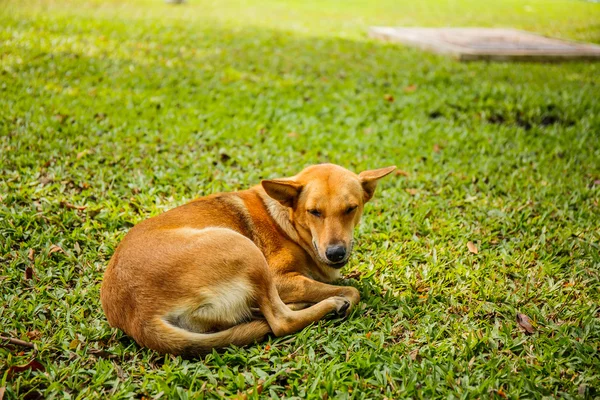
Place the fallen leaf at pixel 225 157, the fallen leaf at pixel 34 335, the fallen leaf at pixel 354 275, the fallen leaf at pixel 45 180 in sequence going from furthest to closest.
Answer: the fallen leaf at pixel 225 157, the fallen leaf at pixel 45 180, the fallen leaf at pixel 354 275, the fallen leaf at pixel 34 335

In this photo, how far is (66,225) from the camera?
5180mm

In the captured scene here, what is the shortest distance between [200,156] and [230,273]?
3488 millimetres

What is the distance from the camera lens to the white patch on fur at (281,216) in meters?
4.39

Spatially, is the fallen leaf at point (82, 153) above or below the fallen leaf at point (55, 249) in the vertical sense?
above

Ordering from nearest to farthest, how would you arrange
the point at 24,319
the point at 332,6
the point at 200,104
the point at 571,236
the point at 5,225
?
the point at 24,319 → the point at 5,225 → the point at 571,236 → the point at 200,104 → the point at 332,6

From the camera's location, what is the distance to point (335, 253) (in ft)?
12.9

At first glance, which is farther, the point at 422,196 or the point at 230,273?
the point at 422,196

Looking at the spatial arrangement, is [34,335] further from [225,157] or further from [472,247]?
[472,247]

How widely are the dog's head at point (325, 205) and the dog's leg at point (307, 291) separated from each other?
0.69 feet

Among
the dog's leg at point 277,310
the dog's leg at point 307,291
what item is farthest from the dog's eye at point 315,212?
the dog's leg at point 277,310

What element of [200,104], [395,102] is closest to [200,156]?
[200,104]

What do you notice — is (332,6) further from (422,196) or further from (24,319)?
(24,319)

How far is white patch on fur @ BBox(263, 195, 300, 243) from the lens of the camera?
439 centimetres

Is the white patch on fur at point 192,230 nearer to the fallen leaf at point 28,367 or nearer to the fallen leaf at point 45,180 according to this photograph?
the fallen leaf at point 28,367
